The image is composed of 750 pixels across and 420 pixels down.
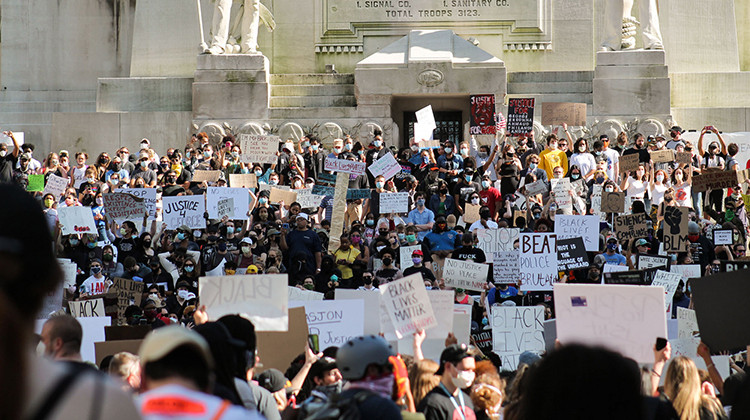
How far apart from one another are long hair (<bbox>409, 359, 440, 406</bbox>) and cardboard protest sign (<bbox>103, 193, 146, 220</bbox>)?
1109 centimetres

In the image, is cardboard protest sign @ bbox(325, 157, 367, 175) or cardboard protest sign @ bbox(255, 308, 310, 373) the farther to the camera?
cardboard protest sign @ bbox(325, 157, 367, 175)

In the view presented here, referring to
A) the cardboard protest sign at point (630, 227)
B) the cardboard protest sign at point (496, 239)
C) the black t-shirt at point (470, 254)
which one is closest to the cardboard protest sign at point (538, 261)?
the black t-shirt at point (470, 254)

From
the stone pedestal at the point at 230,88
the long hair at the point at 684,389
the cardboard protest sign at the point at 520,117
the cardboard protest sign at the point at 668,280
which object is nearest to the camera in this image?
the long hair at the point at 684,389

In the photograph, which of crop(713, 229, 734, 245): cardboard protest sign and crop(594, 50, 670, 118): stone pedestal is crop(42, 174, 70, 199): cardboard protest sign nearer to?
crop(713, 229, 734, 245): cardboard protest sign

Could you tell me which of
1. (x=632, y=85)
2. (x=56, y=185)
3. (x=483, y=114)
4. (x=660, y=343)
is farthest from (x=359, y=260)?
(x=632, y=85)

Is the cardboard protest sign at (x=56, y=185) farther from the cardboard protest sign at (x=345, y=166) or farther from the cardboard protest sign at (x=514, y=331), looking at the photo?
the cardboard protest sign at (x=514, y=331)

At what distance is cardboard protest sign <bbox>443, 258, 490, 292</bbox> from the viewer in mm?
13305

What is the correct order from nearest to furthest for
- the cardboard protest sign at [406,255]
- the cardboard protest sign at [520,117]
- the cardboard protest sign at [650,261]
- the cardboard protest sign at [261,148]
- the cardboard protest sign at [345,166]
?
the cardboard protest sign at [650,261] → the cardboard protest sign at [406,255] → the cardboard protest sign at [345,166] → the cardboard protest sign at [261,148] → the cardboard protest sign at [520,117]

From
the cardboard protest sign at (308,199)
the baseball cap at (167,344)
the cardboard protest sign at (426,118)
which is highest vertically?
the cardboard protest sign at (426,118)

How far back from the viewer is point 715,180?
16.9 m

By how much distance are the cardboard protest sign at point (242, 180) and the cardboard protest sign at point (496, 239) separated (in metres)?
4.85

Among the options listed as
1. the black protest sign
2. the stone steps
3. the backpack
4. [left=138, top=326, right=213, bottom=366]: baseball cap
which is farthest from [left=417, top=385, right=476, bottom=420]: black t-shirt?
the stone steps

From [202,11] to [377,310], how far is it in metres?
17.1

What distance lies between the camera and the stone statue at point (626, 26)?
923 inches
